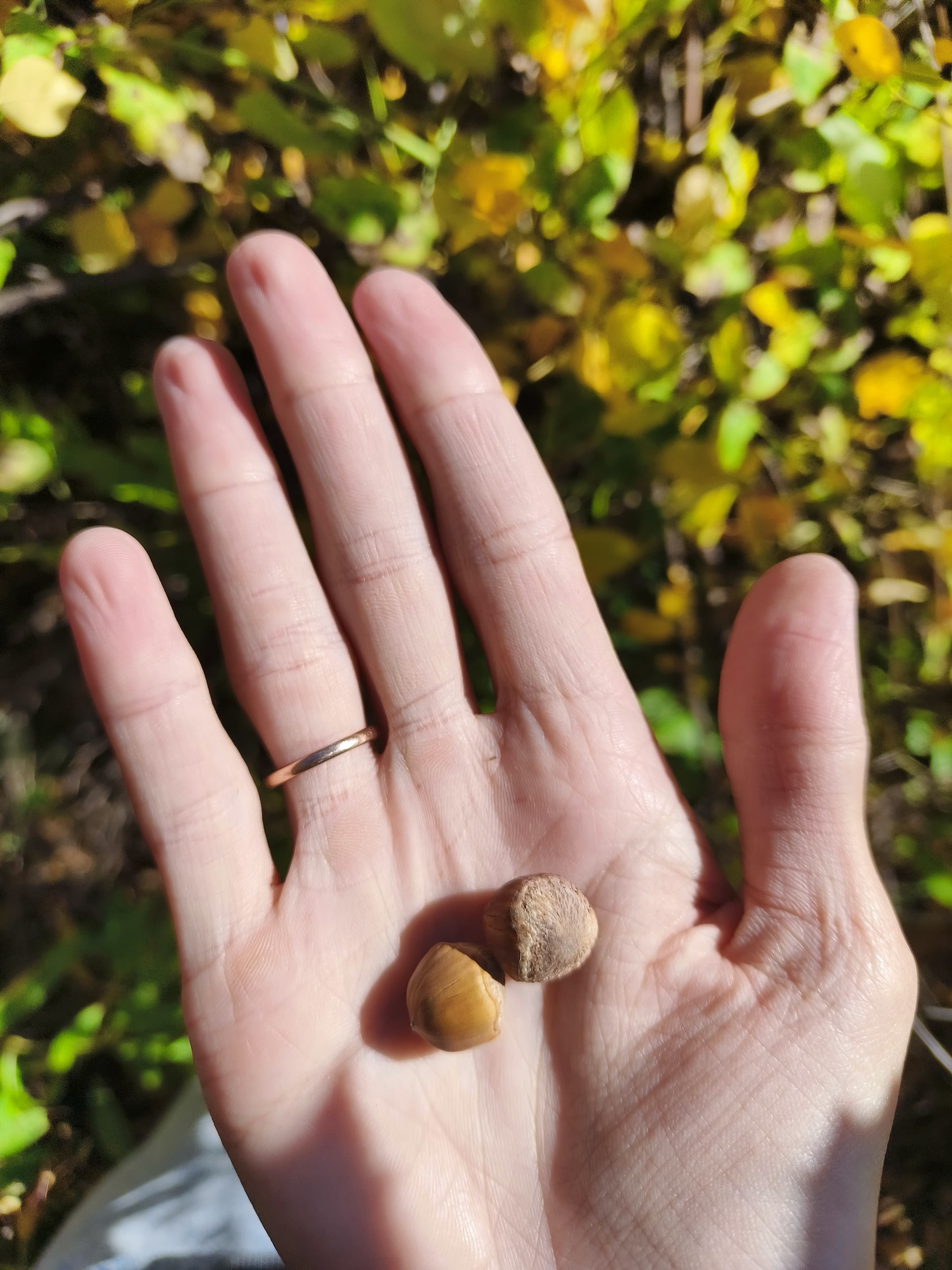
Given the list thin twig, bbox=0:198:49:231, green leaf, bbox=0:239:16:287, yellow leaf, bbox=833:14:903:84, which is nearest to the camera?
yellow leaf, bbox=833:14:903:84

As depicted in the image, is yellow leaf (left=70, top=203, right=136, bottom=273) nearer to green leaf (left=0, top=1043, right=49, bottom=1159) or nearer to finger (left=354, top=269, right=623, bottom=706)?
finger (left=354, top=269, right=623, bottom=706)

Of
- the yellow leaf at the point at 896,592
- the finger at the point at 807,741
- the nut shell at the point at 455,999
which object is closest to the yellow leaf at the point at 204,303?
the finger at the point at 807,741

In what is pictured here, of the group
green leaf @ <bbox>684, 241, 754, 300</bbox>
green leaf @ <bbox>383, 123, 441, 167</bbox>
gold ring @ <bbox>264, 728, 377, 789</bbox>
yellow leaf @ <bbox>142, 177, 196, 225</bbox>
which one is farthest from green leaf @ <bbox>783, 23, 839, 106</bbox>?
gold ring @ <bbox>264, 728, 377, 789</bbox>

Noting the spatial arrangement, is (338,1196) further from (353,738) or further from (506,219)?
(506,219)

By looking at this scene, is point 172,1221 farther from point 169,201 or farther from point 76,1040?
point 169,201

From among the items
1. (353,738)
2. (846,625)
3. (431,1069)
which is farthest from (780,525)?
(431,1069)

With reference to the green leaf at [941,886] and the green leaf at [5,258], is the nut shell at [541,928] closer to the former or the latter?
the green leaf at [941,886]
